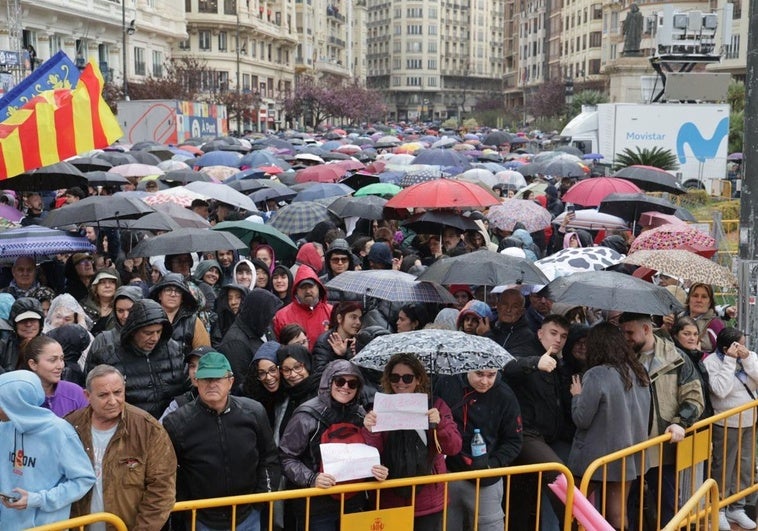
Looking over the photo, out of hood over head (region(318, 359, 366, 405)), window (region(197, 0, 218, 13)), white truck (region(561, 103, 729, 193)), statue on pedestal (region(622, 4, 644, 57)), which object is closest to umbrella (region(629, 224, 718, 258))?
hood over head (region(318, 359, 366, 405))

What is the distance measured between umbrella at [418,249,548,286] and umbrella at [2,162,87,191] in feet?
21.5

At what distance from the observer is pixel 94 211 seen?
9891 millimetres

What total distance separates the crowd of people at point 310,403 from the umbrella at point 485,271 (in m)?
0.22

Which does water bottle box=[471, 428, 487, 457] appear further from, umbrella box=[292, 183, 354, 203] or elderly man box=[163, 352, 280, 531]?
umbrella box=[292, 183, 354, 203]

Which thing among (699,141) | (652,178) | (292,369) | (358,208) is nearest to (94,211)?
(358,208)

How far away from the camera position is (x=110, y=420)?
498 centimetres

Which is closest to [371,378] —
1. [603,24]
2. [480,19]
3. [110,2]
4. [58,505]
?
[58,505]

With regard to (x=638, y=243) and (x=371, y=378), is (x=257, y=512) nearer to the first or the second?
(x=371, y=378)

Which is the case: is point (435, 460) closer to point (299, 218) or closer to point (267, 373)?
point (267, 373)

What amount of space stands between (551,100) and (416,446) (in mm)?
84380

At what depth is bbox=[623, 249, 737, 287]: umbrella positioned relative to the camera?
24.9 ft

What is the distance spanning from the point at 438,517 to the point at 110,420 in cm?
196

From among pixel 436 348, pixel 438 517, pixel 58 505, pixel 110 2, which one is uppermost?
pixel 110 2

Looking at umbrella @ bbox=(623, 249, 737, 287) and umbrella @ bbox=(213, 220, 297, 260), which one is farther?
umbrella @ bbox=(213, 220, 297, 260)
